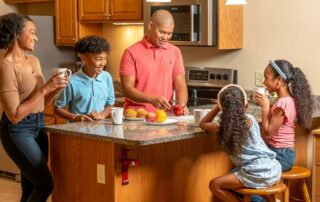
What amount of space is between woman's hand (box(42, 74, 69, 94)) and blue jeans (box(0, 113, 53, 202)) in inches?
8.0

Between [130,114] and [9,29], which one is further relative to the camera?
[130,114]

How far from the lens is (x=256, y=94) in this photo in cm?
339

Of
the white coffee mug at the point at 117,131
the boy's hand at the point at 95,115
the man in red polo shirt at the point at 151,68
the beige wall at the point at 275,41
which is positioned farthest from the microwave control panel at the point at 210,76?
the white coffee mug at the point at 117,131

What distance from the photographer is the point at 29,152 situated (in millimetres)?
2947

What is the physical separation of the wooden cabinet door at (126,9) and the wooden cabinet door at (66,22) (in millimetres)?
526

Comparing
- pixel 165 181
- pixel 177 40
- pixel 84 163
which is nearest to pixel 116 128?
pixel 84 163

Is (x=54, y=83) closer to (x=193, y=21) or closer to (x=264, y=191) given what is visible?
(x=264, y=191)

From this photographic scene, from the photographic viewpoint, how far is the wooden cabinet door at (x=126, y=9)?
4887 millimetres

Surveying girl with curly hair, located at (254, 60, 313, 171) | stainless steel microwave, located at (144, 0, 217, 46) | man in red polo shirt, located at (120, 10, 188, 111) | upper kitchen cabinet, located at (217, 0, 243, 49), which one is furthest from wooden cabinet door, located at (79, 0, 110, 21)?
girl with curly hair, located at (254, 60, 313, 171)

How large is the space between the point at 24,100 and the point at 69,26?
2630 millimetres

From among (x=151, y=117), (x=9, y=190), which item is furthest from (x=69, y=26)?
(x=151, y=117)

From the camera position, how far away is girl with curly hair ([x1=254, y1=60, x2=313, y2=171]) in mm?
3373

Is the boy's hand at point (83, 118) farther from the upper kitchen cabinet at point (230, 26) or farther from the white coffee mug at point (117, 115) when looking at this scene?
the upper kitchen cabinet at point (230, 26)

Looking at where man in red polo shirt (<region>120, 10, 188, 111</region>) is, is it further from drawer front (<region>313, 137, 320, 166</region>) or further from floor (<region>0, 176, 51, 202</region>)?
floor (<region>0, 176, 51, 202</region>)
